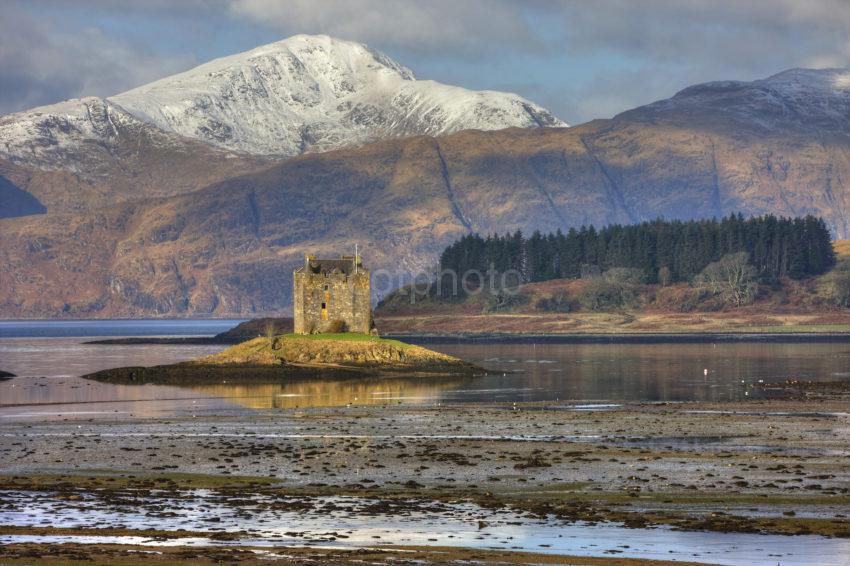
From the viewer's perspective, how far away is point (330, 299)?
120 meters

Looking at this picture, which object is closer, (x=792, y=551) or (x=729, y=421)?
(x=792, y=551)

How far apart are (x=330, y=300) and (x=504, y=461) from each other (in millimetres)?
69613

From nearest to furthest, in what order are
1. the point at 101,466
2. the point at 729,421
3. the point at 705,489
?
the point at 705,489
the point at 101,466
the point at 729,421

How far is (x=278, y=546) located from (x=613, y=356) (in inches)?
4753

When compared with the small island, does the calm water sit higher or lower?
lower

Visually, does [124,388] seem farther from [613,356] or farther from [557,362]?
[613,356]

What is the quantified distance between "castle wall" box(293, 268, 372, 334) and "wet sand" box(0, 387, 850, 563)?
4476cm

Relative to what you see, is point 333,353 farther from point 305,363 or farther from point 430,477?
point 430,477

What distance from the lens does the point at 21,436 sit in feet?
205

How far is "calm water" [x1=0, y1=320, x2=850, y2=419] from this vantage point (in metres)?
84.3

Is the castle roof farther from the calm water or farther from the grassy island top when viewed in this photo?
the calm water

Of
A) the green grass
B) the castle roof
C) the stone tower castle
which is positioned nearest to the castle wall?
the stone tower castle

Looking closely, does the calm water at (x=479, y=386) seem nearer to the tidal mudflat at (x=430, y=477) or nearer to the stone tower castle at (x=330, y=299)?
the tidal mudflat at (x=430, y=477)

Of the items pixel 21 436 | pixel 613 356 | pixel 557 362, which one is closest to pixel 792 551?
pixel 21 436
